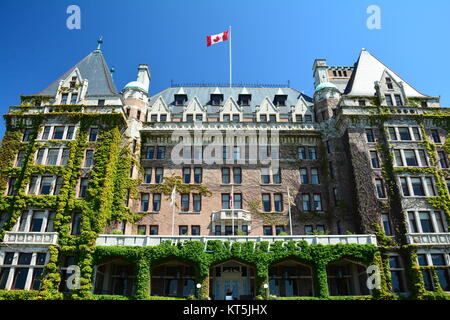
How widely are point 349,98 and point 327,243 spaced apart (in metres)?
18.9

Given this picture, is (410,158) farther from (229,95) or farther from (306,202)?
(229,95)

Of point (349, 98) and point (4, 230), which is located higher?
point (349, 98)

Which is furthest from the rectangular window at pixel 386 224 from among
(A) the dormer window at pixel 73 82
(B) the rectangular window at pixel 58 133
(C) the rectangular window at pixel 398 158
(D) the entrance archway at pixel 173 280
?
(A) the dormer window at pixel 73 82

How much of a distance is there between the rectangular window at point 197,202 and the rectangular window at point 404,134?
24.7 metres

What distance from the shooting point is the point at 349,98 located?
133 feet

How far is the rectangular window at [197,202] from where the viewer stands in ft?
127

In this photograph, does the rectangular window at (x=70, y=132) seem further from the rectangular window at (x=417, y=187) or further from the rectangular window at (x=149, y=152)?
the rectangular window at (x=417, y=187)

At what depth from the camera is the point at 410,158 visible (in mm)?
36719

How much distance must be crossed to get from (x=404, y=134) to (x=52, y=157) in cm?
4068

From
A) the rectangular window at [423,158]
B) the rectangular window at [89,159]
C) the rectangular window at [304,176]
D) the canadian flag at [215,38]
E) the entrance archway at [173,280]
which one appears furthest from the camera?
the canadian flag at [215,38]
